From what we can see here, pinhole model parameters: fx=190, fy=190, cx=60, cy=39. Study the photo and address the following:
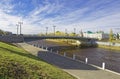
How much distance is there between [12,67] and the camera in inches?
492

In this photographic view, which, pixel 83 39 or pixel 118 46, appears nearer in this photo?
pixel 118 46

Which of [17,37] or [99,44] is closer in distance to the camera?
[17,37]

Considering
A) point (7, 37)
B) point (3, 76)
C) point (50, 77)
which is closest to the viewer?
point (3, 76)

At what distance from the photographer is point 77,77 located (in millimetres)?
17500

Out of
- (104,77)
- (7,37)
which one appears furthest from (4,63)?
(7,37)

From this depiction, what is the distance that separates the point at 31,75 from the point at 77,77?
6316 millimetres

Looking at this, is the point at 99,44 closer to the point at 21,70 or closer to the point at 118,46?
the point at 118,46

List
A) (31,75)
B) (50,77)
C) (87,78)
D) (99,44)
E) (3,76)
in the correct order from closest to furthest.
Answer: (3,76), (31,75), (50,77), (87,78), (99,44)

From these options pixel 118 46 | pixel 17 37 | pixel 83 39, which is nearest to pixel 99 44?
pixel 83 39

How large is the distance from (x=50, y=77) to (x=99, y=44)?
10581 cm

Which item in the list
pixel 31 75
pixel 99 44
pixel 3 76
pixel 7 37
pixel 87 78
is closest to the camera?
pixel 3 76

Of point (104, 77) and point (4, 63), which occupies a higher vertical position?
point (4, 63)

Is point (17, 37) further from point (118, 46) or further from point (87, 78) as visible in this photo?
point (87, 78)

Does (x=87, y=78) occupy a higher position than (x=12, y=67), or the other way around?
(x=12, y=67)
